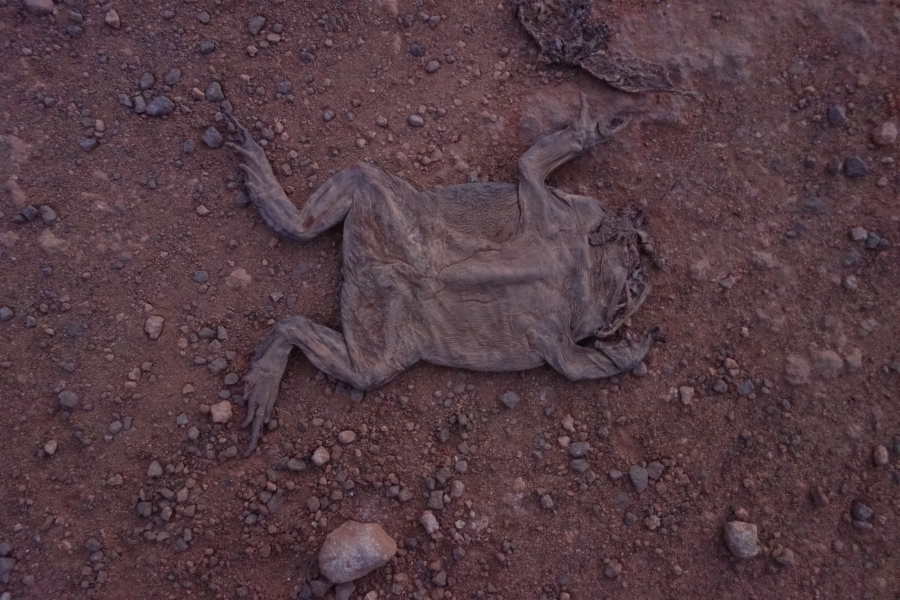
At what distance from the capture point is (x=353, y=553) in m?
3.39

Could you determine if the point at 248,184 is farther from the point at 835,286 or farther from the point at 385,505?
the point at 835,286

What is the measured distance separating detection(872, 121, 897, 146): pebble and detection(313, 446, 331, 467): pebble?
436cm

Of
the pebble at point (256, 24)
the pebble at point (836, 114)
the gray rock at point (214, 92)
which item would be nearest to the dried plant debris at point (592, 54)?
the pebble at point (836, 114)

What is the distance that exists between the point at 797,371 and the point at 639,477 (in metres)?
1.31

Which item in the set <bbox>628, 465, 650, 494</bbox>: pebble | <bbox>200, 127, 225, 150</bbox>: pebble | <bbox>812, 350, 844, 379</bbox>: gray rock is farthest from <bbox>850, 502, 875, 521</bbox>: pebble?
<bbox>200, 127, 225, 150</bbox>: pebble

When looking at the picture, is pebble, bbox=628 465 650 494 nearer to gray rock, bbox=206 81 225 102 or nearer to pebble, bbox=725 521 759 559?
pebble, bbox=725 521 759 559

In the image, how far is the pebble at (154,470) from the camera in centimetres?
351

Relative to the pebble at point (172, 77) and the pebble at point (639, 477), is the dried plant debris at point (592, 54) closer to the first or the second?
the pebble at point (172, 77)

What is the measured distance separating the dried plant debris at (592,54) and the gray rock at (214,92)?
2189mm

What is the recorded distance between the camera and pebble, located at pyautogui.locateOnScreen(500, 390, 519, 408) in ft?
12.3

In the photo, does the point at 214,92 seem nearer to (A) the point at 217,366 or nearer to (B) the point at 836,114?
(A) the point at 217,366

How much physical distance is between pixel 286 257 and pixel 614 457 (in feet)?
8.75

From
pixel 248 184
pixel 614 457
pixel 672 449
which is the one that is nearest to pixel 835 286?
pixel 672 449

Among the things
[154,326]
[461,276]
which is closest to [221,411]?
[154,326]
